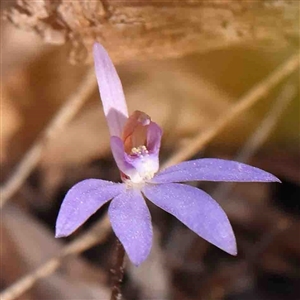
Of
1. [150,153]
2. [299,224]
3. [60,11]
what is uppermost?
[60,11]

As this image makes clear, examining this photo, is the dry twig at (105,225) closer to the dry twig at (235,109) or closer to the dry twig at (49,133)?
the dry twig at (235,109)

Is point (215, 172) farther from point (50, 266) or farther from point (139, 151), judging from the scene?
point (50, 266)

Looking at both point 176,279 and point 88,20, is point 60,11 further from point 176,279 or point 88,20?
point 176,279

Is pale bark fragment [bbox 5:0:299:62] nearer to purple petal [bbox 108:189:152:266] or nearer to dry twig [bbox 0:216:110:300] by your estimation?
dry twig [bbox 0:216:110:300]

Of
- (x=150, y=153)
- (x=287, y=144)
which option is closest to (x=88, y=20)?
(x=150, y=153)

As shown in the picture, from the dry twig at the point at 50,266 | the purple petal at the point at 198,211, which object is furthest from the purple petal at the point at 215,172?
the dry twig at the point at 50,266

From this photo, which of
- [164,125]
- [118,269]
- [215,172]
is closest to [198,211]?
[215,172]

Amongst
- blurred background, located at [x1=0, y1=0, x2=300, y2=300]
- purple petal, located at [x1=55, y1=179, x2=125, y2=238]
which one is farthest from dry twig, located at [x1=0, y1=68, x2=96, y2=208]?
purple petal, located at [x1=55, y1=179, x2=125, y2=238]
